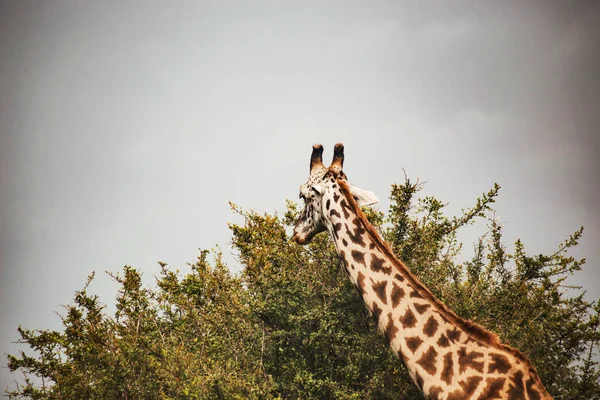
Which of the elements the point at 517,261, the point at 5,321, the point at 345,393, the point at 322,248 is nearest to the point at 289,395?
the point at 345,393

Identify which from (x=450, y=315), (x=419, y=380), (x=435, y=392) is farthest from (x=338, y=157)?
(x=435, y=392)

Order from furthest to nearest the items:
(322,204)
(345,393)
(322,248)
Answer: (322,248) → (345,393) → (322,204)

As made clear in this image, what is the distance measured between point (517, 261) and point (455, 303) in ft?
7.16

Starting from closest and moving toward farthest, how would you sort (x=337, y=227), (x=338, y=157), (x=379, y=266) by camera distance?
(x=379, y=266)
(x=337, y=227)
(x=338, y=157)

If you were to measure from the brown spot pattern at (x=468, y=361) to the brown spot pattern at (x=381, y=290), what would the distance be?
41.8 inches

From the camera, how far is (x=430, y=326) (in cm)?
555

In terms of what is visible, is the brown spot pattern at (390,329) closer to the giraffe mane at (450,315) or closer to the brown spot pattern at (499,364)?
the giraffe mane at (450,315)

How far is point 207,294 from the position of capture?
12641 mm

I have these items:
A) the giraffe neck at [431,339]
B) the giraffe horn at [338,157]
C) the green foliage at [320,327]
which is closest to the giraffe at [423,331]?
the giraffe neck at [431,339]

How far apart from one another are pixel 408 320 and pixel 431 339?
0.34m

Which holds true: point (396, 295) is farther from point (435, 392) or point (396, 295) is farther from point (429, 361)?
point (435, 392)

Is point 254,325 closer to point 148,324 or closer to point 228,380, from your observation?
point 228,380

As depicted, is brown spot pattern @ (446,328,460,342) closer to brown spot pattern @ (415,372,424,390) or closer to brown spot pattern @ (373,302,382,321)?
brown spot pattern @ (415,372,424,390)

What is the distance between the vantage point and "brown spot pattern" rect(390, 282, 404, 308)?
5871mm
